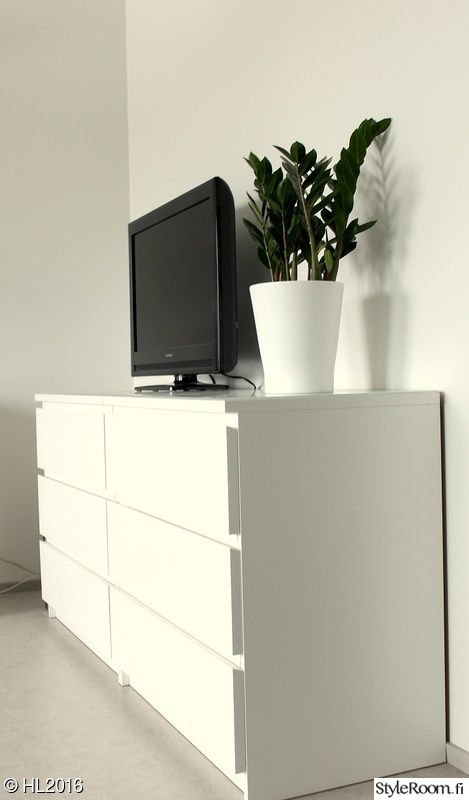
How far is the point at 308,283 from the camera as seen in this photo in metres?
1.99

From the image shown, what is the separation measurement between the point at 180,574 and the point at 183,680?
9.5 inches

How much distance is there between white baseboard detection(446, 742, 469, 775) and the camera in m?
1.83

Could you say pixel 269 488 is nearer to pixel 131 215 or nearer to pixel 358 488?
pixel 358 488

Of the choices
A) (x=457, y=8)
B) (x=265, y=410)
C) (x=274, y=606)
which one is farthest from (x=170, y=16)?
(x=274, y=606)

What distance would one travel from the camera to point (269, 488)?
1.74 metres

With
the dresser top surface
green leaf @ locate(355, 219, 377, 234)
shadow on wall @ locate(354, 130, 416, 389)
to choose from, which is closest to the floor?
the dresser top surface

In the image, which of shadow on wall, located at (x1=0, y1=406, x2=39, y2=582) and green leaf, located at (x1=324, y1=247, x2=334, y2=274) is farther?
shadow on wall, located at (x1=0, y1=406, x2=39, y2=582)

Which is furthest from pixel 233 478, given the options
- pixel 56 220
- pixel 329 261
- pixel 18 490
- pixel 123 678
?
pixel 56 220

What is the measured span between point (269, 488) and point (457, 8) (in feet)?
3.47

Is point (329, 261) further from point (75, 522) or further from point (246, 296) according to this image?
point (75, 522)

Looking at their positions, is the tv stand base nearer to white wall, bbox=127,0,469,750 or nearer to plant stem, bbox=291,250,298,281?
white wall, bbox=127,0,469,750

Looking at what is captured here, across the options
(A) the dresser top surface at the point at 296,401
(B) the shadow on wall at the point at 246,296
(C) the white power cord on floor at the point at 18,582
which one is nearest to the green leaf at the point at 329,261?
(A) the dresser top surface at the point at 296,401

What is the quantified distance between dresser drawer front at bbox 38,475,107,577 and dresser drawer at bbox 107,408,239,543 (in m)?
0.20

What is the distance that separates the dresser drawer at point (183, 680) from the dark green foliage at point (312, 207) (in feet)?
2.96
